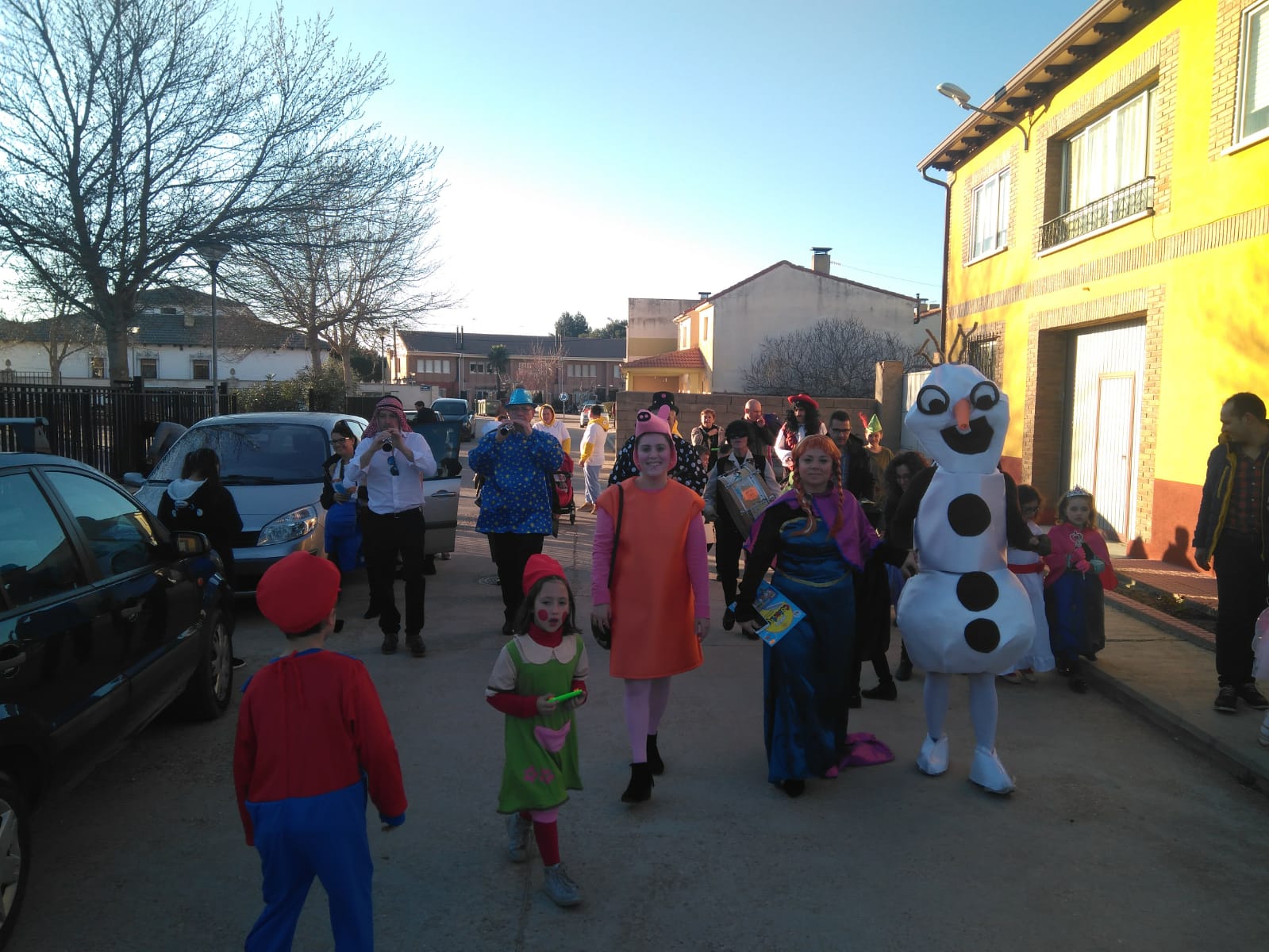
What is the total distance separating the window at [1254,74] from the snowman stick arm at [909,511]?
24.0ft

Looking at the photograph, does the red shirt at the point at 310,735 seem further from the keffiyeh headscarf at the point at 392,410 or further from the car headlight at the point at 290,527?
the car headlight at the point at 290,527

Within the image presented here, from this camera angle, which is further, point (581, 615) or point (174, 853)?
point (581, 615)

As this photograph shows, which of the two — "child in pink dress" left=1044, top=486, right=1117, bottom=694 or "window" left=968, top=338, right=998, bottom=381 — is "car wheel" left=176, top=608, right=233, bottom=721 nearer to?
"child in pink dress" left=1044, top=486, right=1117, bottom=694

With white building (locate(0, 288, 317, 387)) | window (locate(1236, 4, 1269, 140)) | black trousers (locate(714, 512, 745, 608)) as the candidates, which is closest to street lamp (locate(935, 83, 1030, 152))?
window (locate(1236, 4, 1269, 140))

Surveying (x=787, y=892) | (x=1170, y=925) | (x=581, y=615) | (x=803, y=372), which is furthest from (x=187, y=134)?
(x=803, y=372)

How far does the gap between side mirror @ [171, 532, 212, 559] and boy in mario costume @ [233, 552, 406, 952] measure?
253cm

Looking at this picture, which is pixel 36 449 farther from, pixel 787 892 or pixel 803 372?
pixel 803 372

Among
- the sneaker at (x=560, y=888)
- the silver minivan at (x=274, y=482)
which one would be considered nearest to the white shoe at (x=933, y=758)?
the sneaker at (x=560, y=888)

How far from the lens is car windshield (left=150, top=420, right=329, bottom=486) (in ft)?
27.0

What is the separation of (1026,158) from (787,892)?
13.9 m

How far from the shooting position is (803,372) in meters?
31.9

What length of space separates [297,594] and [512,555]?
4.06 m

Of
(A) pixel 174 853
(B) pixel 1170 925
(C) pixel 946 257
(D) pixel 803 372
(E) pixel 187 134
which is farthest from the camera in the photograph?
(D) pixel 803 372

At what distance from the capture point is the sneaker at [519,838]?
3688mm
